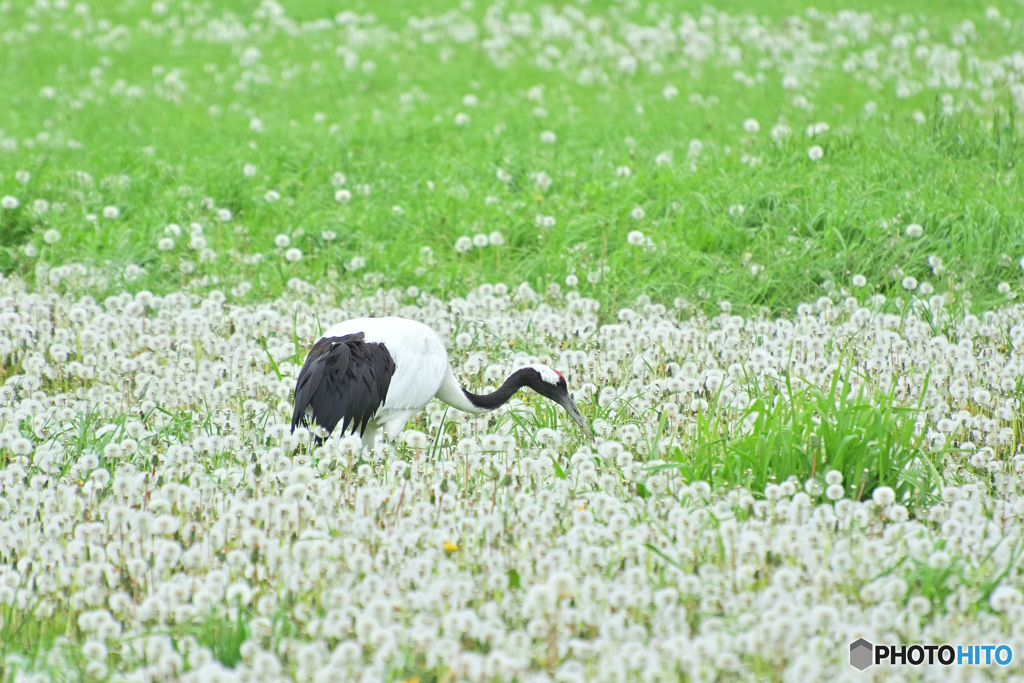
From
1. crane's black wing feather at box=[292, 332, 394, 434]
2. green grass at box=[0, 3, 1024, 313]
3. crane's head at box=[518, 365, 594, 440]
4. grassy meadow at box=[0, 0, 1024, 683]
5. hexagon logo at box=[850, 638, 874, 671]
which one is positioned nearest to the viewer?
hexagon logo at box=[850, 638, 874, 671]

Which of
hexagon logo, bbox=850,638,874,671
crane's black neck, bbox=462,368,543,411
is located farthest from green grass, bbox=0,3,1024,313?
hexagon logo, bbox=850,638,874,671

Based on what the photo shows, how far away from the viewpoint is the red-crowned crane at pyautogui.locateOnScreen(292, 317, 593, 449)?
5547 millimetres

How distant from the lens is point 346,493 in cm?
468

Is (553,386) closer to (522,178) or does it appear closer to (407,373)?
(407,373)

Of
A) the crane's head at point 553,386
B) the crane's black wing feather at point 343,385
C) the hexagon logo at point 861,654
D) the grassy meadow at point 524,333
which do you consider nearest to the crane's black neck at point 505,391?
the crane's head at point 553,386

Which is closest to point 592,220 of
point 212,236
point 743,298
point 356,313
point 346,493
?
point 743,298

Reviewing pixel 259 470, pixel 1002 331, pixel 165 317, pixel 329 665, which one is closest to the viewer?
pixel 329 665

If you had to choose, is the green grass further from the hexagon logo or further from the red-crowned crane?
the hexagon logo

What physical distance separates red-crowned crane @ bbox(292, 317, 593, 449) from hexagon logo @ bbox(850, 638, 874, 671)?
2384 mm

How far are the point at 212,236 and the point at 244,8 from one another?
8.22 metres

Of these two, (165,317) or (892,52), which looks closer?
(165,317)

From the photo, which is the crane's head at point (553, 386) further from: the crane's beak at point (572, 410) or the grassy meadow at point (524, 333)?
the grassy meadow at point (524, 333)

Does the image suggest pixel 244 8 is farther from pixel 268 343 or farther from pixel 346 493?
pixel 346 493

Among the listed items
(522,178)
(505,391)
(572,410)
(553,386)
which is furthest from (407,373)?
(522,178)
